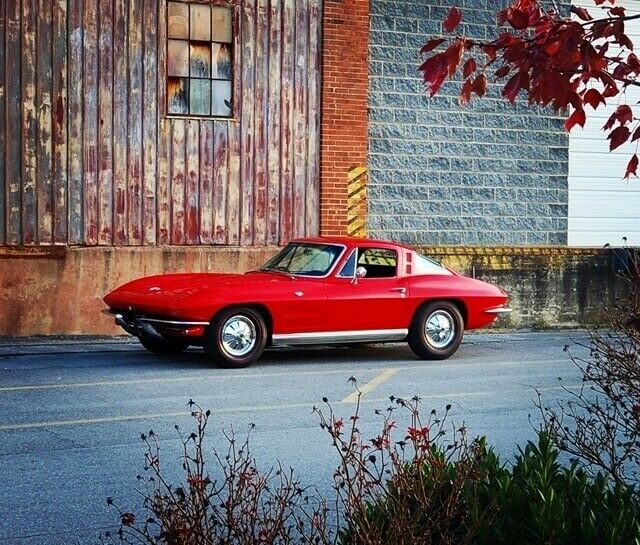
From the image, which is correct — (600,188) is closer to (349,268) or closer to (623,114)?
(349,268)

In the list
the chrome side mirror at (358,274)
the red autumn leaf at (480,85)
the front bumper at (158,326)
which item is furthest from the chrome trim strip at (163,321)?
the red autumn leaf at (480,85)

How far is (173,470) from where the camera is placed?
8328 mm

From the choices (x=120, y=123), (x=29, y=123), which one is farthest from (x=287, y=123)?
(x=29, y=123)

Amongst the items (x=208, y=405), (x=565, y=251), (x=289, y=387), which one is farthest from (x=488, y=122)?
(x=208, y=405)

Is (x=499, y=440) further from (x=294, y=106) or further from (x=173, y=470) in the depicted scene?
(x=294, y=106)

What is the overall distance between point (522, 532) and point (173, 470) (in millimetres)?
4052

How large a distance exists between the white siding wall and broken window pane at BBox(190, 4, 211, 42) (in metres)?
7.04

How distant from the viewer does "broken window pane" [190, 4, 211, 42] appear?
59.8 ft

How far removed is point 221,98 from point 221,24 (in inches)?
41.8

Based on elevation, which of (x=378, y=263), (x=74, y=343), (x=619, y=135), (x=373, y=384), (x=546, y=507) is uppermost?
(x=619, y=135)

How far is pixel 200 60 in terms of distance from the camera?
60.1ft

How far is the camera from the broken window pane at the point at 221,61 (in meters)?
18.4

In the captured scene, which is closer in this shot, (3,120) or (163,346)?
(163,346)

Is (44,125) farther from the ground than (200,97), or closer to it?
closer to it
